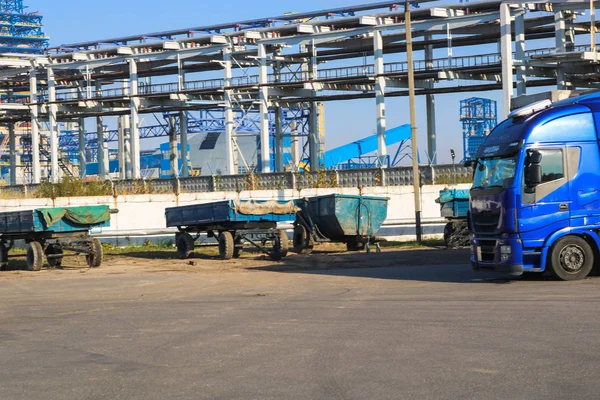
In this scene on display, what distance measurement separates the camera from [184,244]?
2981cm

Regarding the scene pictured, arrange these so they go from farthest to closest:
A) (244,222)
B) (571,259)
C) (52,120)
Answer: (52,120) → (244,222) → (571,259)

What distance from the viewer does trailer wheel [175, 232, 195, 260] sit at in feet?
97.2

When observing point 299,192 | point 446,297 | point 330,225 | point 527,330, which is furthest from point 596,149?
point 299,192

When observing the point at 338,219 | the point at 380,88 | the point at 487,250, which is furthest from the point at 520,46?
the point at 487,250

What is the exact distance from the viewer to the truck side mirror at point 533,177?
56.4 ft

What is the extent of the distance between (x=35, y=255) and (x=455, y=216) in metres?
13.3

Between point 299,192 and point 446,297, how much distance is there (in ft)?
76.2

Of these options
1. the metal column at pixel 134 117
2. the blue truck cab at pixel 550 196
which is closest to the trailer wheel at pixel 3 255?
the blue truck cab at pixel 550 196

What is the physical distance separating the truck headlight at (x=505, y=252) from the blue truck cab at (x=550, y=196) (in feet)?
0.06

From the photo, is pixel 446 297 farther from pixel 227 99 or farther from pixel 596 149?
pixel 227 99

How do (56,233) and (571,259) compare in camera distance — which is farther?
(56,233)

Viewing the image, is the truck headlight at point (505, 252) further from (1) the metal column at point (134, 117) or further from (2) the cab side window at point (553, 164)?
(1) the metal column at point (134, 117)

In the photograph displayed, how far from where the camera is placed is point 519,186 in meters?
17.4

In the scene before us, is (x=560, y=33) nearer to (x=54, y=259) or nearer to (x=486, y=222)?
(x=54, y=259)
